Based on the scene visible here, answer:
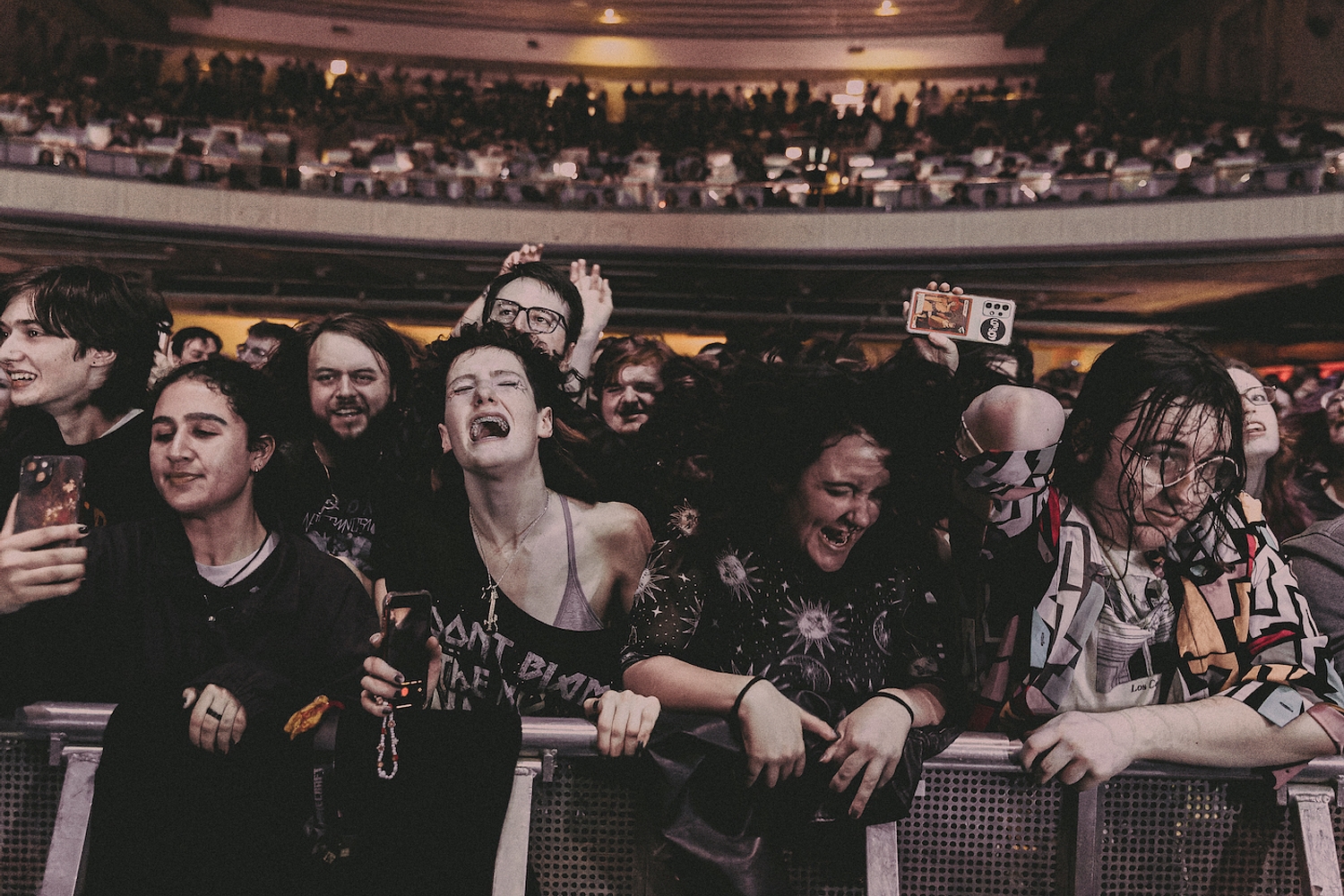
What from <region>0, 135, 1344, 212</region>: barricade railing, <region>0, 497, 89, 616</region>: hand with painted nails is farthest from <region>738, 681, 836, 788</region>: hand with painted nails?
<region>0, 135, 1344, 212</region>: barricade railing

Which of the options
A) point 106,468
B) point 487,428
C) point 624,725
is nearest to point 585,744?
point 624,725

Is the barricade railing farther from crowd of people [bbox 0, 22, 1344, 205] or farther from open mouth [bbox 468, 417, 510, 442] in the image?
open mouth [bbox 468, 417, 510, 442]

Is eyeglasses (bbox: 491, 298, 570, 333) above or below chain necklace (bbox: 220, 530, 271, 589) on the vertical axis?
above

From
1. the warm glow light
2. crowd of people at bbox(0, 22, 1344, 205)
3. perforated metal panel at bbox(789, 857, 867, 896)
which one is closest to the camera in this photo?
perforated metal panel at bbox(789, 857, 867, 896)

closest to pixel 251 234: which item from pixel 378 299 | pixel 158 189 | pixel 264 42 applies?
pixel 158 189

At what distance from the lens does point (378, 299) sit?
13297mm

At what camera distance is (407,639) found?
1.66 metres

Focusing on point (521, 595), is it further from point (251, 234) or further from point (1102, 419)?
point (251, 234)

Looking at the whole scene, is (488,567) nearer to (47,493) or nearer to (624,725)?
(624,725)

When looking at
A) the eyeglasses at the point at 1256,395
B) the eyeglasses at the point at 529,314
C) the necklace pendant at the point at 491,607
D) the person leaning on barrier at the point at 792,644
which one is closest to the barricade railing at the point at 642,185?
the eyeglasses at the point at 1256,395

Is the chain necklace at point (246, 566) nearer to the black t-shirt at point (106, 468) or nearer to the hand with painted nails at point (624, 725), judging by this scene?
the black t-shirt at point (106, 468)

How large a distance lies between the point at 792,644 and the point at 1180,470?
79cm

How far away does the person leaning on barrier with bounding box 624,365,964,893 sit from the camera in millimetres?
1611

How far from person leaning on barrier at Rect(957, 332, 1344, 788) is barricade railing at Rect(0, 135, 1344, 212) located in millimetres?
10637
